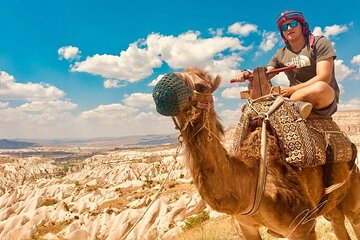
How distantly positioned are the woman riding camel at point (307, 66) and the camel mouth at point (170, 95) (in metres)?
1.86

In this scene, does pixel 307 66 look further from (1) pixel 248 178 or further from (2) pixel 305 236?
(2) pixel 305 236

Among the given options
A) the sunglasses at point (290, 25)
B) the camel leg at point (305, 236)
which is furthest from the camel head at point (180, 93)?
the sunglasses at point (290, 25)

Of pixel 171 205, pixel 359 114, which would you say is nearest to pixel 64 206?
pixel 171 205

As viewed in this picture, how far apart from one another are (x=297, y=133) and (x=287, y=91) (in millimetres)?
643

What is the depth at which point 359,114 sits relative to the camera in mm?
169375

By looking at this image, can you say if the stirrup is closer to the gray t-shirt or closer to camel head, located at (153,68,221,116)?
the gray t-shirt

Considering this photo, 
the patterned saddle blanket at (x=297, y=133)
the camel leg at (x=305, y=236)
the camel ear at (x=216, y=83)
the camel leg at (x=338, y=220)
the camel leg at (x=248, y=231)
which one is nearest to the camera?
the camel ear at (x=216, y=83)

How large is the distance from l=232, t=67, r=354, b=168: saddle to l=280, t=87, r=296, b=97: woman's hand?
13cm

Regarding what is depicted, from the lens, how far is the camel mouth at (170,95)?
293 centimetres

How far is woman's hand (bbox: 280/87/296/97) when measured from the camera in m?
4.62

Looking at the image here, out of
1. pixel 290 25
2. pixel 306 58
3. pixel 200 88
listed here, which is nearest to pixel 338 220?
pixel 306 58

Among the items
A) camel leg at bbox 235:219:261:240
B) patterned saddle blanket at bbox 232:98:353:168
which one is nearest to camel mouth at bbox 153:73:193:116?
patterned saddle blanket at bbox 232:98:353:168

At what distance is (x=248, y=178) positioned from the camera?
3.71m

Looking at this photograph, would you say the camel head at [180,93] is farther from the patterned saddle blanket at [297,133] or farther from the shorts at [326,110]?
the shorts at [326,110]
